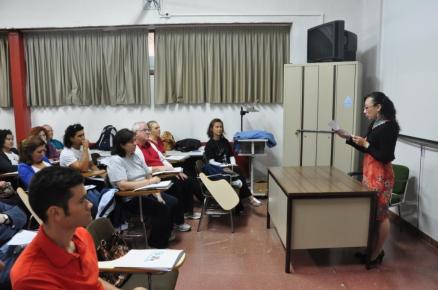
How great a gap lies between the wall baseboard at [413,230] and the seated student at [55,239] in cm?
333

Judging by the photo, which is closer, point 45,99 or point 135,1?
point 135,1

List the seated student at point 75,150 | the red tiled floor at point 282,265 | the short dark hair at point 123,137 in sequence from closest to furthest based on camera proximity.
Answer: the red tiled floor at point 282,265 < the short dark hair at point 123,137 < the seated student at point 75,150

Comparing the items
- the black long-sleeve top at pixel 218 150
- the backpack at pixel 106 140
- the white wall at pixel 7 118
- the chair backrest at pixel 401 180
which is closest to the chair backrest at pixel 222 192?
the black long-sleeve top at pixel 218 150

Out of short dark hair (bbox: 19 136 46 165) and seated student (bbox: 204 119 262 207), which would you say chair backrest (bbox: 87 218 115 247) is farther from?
seated student (bbox: 204 119 262 207)

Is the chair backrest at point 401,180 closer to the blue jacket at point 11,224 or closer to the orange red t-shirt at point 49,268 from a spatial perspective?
the orange red t-shirt at point 49,268

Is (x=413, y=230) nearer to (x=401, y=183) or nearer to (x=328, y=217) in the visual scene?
(x=401, y=183)

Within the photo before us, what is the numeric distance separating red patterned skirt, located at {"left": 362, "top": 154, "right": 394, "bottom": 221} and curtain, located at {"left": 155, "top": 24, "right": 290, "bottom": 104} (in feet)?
9.58

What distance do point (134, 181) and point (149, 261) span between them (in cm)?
163

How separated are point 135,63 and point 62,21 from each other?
1.29 m

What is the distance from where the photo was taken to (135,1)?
215 inches

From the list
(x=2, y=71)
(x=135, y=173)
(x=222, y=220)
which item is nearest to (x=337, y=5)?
(x=222, y=220)

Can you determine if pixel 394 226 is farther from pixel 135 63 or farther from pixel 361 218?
pixel 135 63

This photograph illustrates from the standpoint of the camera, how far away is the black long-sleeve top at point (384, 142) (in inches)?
112

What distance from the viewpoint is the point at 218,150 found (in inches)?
187
